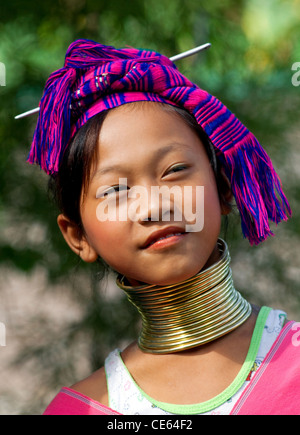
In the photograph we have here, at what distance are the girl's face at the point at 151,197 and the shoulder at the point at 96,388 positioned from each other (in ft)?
1.23

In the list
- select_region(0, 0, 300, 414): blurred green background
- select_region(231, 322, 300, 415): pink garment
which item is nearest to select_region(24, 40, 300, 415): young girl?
select_region(231, 322, 300, 415): pink garment

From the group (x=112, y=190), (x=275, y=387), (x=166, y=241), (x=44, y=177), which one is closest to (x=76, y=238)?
(x=112, y=190)

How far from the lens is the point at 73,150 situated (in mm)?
1932

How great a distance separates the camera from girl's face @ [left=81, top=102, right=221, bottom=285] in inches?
69.9

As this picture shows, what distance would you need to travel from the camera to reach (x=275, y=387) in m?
1.79

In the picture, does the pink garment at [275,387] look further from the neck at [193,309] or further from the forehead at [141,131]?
the forehead at [141,131]

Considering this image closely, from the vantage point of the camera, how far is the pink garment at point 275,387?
1.77 m

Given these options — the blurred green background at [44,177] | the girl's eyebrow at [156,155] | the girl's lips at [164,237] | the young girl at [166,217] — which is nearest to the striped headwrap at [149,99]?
the young girl at [166,217]

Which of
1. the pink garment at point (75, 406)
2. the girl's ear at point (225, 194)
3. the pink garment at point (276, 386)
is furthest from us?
the girl's ear at point (225, 194)

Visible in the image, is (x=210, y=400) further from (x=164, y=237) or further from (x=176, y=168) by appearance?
(x=176, y=168)

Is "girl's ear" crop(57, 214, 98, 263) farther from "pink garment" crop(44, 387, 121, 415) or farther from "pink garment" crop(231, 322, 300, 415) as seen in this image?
"pink garment" crop(231, 322, 300, 415)
